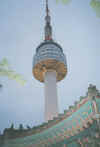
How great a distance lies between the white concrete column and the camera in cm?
4597

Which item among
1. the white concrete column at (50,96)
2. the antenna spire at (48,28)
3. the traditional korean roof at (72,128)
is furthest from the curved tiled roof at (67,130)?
the antenna spire at (48,28)

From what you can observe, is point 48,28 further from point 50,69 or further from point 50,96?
point 50,96

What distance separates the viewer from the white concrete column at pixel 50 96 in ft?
151

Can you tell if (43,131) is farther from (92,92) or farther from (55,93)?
(55,93)

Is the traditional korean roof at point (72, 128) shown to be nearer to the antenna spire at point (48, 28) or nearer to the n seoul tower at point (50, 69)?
the n seoul tower at point (50, 69)

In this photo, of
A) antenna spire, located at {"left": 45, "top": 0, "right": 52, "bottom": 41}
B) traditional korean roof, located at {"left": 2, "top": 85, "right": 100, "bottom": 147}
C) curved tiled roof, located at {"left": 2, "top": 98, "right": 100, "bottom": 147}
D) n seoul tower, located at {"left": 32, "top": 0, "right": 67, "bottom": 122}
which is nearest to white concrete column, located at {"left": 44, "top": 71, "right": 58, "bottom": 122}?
n seoul tower, located at {"left": 32, "top": 0, "right": 67, "bottom": 122}

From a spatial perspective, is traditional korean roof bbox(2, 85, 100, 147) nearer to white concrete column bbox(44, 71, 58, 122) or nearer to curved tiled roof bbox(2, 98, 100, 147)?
curved tiled roof bbox(2, 98, 100, 147)

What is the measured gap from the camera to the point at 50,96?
49656 mm

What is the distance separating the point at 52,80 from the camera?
51750mm

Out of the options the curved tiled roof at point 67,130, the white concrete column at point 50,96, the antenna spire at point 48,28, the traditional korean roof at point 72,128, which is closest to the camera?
the traditional korean roof at point 72,128

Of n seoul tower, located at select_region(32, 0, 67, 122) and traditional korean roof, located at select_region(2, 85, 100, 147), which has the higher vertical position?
n seoul tower, located at select_region(32, 0, 67, 122)

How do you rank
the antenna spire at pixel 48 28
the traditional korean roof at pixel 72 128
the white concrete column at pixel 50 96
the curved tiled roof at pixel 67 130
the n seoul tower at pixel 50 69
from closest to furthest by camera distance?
the traditional korean roof at pixel 72 128, the curved tiled roof at pixel 67 130, the white concrete column at pixel 50 96, the n seoul tower at pixel 50 69, the antenna spire at pixel 48 28

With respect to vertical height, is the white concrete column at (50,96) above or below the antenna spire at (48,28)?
below

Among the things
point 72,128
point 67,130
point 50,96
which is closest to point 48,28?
point 50,96
